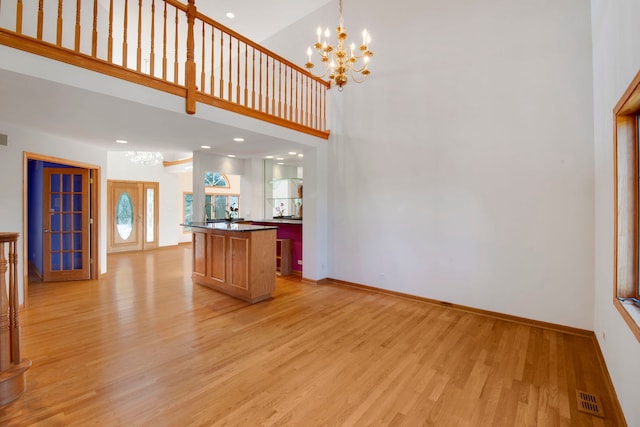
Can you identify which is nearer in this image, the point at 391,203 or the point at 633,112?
the point at 633,112

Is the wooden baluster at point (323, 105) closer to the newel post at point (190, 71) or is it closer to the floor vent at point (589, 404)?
the newel post at point (190, 71)

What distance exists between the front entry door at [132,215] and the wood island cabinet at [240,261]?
17.2 ft

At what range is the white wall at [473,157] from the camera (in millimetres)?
3209

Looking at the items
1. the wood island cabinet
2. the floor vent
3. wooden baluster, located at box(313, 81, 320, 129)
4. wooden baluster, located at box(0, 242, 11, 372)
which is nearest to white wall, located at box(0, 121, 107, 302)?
the wood island cabinet

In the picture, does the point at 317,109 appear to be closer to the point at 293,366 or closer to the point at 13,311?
the point at 293,366

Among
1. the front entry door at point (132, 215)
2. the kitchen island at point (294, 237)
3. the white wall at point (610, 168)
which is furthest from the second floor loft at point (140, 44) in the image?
the front entry door at point (132, 215)

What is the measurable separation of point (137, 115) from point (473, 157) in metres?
4.18

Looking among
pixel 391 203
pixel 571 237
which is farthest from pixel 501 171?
pixel 391 203

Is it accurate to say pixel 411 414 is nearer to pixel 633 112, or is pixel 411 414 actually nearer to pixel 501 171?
pixel 633 112

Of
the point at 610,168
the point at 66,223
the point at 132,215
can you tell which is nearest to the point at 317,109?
the point at 610,168

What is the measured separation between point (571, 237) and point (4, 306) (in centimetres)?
524

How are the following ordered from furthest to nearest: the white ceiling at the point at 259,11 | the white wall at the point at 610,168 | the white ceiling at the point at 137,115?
the white ceiling at the point at 259,11, the white ceiling at the point at 137,115, the white wall at the point at 610,168

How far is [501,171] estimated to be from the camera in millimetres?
3605

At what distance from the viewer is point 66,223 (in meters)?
5.38
